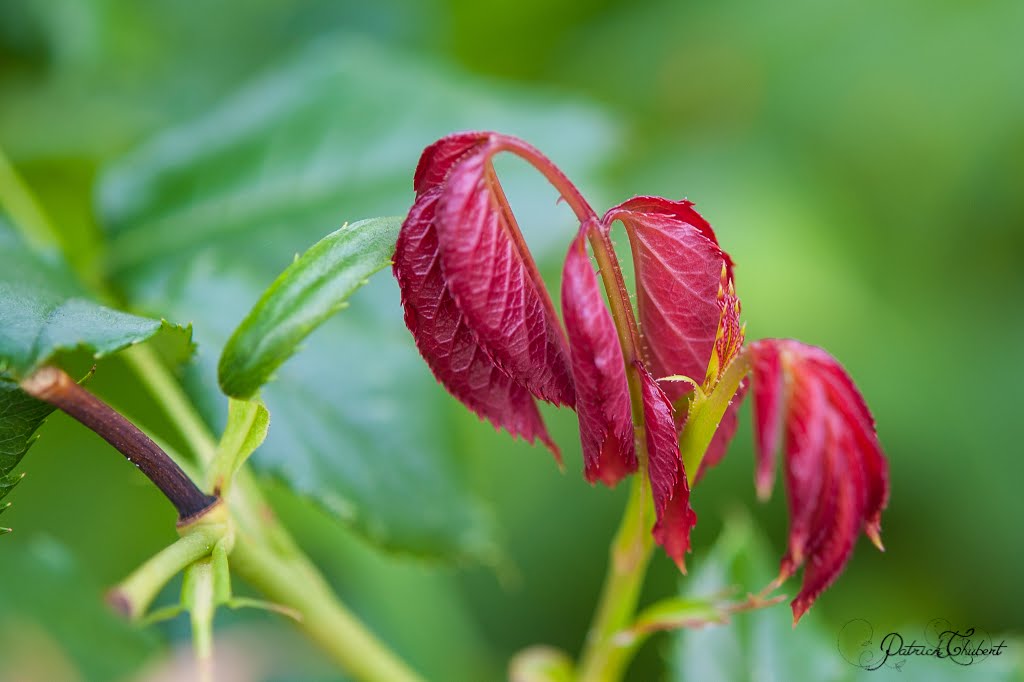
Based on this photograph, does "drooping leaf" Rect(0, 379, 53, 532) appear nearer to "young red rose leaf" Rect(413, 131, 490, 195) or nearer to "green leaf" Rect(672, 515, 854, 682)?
"young red rose leaf" Rect(413, 131, 490, 195)

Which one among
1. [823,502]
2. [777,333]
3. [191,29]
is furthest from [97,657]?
[777,333]

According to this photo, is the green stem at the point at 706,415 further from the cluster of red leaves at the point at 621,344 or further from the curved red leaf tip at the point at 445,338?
the curved red leaf tip at the point at 445,338

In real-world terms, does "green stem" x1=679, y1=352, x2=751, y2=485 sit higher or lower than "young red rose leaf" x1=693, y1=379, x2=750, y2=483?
higher

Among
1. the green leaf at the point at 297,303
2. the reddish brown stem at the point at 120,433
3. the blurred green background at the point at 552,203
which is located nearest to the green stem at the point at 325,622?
the blurred green background at the point at 552,203

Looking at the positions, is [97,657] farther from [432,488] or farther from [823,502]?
[823,502]

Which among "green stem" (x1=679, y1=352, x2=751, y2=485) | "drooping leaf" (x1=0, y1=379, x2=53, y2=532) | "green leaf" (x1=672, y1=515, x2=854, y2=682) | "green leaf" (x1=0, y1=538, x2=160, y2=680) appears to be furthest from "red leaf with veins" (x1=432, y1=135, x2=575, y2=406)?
"green leaf" (x1=672, y1=515, x2=854, y2=682)

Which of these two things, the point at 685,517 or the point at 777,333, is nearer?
the point at 685,517
